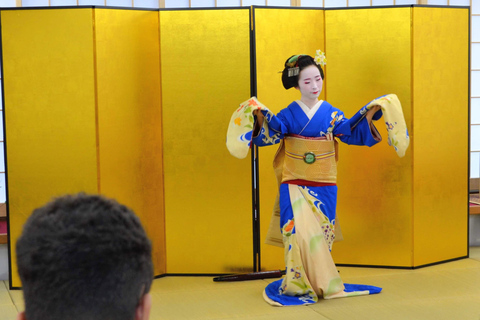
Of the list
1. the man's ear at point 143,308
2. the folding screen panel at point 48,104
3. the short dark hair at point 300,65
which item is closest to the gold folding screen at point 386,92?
the short dark hair at point 300,65

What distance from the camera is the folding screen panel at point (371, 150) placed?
4.43m

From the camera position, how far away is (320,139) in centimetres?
382

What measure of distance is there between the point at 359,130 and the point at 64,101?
Answer: 6.31 ft

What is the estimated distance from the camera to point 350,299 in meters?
3.81

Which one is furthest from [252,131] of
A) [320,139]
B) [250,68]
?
[250,68]

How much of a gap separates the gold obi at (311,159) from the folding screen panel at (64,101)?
1199mm

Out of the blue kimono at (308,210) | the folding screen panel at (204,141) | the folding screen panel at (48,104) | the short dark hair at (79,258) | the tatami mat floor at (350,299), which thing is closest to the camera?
the short dark hair at (79,258)

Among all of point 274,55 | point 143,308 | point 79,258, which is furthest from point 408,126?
point 79,258

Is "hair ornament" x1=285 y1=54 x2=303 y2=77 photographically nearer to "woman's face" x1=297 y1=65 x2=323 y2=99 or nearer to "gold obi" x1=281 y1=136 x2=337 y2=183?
"woman's face" x1=297 y1=65 x2=323 y2=99

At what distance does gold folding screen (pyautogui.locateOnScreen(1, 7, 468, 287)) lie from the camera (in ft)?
13.6

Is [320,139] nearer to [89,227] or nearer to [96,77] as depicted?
[96,77]

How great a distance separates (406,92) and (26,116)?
2606mm

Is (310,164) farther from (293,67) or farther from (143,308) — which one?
(143,308)

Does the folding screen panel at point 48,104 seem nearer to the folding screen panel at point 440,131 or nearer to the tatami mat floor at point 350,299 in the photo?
the tatami mat floor at point 350,299
